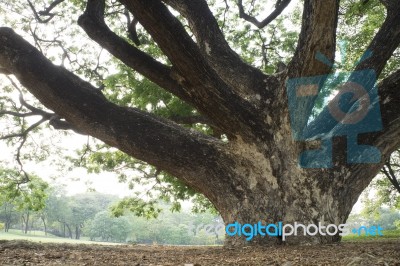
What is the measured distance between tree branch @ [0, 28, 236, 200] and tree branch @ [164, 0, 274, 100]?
1128 millimetres

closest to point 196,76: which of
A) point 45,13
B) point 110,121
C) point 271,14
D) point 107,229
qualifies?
point 110,121

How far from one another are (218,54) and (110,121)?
88.3 inches

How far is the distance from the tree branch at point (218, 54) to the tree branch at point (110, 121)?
113 cm

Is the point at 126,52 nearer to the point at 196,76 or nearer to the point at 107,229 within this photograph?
the point at 196,76

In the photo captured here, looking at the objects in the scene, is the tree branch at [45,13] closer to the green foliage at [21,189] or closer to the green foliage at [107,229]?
the green foliage at [21,189]

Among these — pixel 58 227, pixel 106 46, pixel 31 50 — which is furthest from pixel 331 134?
pixel 58 227

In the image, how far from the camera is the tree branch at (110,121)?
488 cm

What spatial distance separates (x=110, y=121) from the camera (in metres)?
5.03

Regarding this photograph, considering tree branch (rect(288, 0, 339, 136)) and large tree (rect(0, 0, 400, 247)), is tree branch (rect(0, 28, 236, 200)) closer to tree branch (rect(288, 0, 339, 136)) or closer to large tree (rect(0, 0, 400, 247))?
large tree (rect(0, 0, 400, 247))

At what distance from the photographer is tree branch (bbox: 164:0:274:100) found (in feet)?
18.2

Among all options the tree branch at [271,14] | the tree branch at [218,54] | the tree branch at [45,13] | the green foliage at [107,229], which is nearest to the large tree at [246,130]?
the tree branch at [218,54]

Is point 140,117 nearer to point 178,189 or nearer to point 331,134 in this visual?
point 331,134

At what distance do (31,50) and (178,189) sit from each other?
6937 millimetres

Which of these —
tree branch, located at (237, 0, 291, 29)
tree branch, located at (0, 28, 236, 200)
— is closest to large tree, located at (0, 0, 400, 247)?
tree branch, located at (0, 28, 236, 200)
